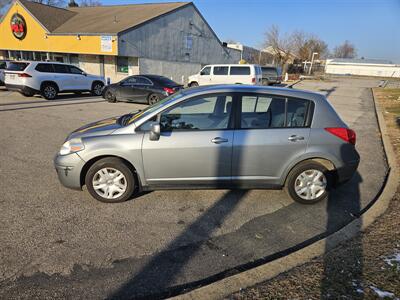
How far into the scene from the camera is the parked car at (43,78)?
12539mm

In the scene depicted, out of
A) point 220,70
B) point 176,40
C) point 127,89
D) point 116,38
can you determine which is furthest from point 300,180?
point 176,40

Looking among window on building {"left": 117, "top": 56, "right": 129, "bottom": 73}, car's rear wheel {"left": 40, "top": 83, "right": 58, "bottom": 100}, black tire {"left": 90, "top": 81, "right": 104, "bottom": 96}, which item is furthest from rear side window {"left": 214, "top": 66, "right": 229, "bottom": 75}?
car's rear wheel {"left": 40, "top": 83, "right": 58, "bottom": 100}

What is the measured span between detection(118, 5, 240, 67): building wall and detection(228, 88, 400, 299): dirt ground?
836 inches

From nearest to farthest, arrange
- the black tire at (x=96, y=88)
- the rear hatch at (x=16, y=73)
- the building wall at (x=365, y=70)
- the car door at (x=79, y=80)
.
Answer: the rear hatch at (x=16, y=73) → the car door at (x=79, y=80) → the black tire at (x=96, y=88) → the building wall at (x=365, y=70)

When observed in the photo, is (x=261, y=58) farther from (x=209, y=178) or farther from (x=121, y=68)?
(x=209, y=178)

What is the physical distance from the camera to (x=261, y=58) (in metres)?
58.0

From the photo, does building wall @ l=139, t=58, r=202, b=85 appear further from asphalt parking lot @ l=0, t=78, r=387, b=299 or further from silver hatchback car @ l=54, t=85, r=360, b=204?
silver hatchback car @ l=54, t=85, r=360, b=204

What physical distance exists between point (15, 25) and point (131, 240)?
33.2m

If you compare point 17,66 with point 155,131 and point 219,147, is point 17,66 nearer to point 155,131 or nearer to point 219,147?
point 155,131

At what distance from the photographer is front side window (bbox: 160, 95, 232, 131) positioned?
3.73 metres

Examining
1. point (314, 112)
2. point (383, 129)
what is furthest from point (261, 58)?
point (314, 112)

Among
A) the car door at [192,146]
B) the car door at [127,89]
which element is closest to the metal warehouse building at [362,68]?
the car door at [127,89]

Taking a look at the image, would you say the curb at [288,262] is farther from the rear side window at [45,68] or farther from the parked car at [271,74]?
the parked car at [271,74]

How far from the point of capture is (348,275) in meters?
2.54
